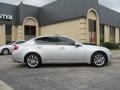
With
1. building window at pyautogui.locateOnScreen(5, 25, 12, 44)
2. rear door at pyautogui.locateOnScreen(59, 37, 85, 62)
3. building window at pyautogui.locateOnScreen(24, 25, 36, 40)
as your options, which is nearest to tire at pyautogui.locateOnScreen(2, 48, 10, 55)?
building window at pyautogui.locateOnScreen(5, 25, 12, 44)

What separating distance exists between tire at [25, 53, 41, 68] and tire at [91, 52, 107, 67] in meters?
2.38

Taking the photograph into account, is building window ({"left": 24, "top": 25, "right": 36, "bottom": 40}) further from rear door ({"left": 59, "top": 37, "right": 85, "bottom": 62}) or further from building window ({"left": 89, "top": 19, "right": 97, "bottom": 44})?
rear door ({"left": 59, "top": 37, "right": 85, "bottom": 62})

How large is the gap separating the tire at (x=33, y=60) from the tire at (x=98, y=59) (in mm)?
2383

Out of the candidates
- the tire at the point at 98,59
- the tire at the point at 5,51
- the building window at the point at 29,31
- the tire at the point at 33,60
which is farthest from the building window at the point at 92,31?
the tire at the point at 33,60

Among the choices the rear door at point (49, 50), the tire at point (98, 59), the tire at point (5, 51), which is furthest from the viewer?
the tire at point (5, 51)

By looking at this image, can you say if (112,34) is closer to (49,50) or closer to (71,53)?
(71,53)

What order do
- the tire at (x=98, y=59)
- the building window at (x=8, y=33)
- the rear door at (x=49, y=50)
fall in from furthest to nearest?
the building window at (x=8, y=33) < the rear door at (x=49, y=50) < the tire at (x=98, y=59)

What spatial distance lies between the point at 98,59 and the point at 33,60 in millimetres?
2857

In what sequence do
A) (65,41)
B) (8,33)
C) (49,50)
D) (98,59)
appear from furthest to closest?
(8,33)
(65,41)
(49,50)
(98,59)

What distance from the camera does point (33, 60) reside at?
35.4ft

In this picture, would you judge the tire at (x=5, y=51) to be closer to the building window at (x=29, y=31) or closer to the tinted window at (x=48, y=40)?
the building window at (x=29, y=31)

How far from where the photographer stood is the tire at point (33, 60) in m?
10.8

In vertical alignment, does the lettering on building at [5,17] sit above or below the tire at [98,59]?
above

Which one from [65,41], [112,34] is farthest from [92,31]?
[65,41]
